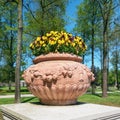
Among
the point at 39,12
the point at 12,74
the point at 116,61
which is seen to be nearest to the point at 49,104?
the point at 39,12

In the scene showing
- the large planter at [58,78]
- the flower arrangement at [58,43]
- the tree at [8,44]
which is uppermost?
the tree at [8,44]

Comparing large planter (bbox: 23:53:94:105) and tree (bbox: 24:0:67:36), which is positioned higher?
tree (bbox: 24:0:67:36)

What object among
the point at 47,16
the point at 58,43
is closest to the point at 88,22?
the point at 47,16

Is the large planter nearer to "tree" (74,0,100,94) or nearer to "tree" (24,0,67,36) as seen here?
"tree" (24,0,67,36)

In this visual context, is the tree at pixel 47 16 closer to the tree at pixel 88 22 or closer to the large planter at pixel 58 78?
the tree at pixel 88 22

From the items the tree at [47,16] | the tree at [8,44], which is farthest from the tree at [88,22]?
the tree at [8,44]

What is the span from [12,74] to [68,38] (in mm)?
27172

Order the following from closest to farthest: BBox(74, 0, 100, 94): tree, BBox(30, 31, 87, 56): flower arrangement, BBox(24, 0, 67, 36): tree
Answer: BBox(30, 31, 87, 56): flower arrangement < BBox(24, 0, 67, 36): tree < BBox(74, 0, 100, 94): tree

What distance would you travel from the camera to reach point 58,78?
7836 mm

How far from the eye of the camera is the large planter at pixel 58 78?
25.7 ft

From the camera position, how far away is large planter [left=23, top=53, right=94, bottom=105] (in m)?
7.84

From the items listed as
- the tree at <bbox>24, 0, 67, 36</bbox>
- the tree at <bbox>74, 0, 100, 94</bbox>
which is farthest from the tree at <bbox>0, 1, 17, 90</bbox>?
the tree at <bbox>24, 0, 67, 36</bbox>

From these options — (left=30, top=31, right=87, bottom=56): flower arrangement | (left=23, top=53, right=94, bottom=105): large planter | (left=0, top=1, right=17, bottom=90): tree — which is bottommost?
(left=23, top=53, right=94, bottom=105): large planter

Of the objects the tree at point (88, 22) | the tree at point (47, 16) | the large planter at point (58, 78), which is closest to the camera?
the large planter at point (58, 78)
